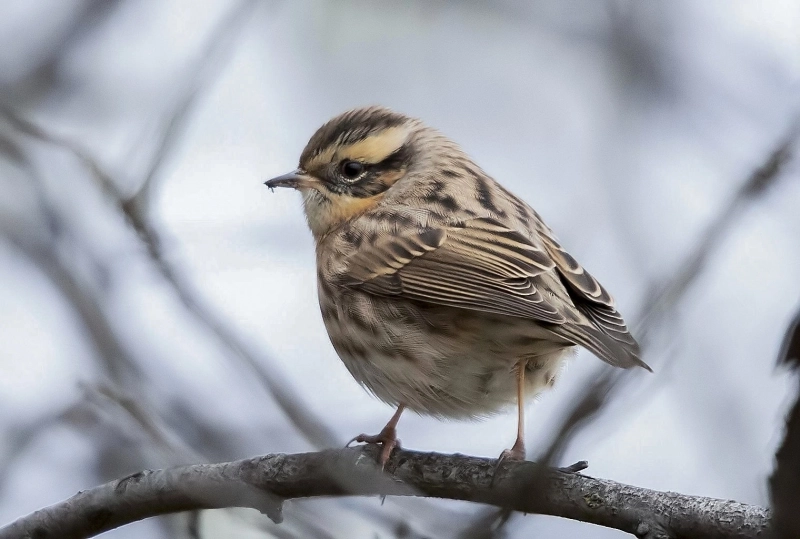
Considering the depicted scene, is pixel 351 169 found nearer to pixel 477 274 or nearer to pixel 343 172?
pixel 343 172

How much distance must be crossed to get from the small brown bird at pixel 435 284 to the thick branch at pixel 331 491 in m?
0.29

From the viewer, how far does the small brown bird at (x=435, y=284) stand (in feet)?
18.5

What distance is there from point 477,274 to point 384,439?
3.78 feet

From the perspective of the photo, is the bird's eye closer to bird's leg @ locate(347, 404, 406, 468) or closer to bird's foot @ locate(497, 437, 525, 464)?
bird's leg @ locate(347, 404, 406, 468)

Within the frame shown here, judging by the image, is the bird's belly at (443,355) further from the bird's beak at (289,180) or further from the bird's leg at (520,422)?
the bird's beak at (289,180)

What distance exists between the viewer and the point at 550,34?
889cm

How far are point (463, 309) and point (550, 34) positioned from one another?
4.04 m

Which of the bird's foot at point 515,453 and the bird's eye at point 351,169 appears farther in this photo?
the bird's eye at point 351,169

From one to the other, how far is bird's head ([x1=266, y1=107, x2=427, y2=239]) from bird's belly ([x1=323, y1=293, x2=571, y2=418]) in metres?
1.17

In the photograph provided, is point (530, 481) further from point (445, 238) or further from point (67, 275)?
point (445, 238)

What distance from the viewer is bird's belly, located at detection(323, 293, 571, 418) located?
5676 mm

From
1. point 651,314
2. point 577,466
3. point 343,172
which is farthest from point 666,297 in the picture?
point 343,172

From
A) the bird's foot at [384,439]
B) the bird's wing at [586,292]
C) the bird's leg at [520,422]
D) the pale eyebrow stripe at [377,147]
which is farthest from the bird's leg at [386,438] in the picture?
the pale eyebrow stripe at [377,147]

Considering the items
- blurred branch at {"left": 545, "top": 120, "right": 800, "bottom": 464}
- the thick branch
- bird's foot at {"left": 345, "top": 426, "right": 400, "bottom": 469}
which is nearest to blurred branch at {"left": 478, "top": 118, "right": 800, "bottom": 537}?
blurred branch at {"left": 545, "top": 120, "right": 800, "bottom": 464}
